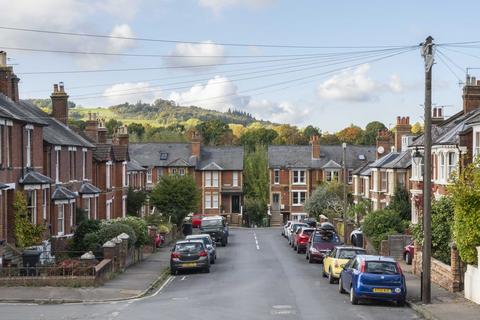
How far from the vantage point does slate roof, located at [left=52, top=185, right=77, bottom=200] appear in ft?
132

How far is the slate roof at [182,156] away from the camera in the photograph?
90438 millimetres

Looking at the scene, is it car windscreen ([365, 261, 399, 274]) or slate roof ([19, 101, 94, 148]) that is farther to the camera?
slate roof ([19, 101, 94, 148])

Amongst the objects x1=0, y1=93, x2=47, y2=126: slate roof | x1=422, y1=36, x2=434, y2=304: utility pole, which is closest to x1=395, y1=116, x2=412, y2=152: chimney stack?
x1=0, y1=93, x2=47, y2=126: slate roof

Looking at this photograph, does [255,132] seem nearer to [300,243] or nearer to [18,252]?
[300,243]

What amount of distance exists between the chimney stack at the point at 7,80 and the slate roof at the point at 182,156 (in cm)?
4884

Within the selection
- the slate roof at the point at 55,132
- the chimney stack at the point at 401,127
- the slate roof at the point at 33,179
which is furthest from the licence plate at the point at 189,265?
the chimney stack at the point at 401,127

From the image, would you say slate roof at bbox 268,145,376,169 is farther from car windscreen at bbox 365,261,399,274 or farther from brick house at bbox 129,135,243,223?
car windscreen at bbox 365,261,399,274

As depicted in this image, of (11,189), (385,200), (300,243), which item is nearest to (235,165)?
(385,200)

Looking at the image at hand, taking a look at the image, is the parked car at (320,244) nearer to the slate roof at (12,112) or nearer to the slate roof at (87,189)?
the slate roof at (87,189)

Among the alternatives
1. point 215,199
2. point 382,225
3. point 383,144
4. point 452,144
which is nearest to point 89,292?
point 452,144

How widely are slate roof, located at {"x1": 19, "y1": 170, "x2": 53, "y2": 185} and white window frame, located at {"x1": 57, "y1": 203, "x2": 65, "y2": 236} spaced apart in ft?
16.4

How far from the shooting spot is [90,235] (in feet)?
128

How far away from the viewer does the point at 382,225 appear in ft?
151

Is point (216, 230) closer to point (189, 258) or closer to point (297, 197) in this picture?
point (189, 258)
